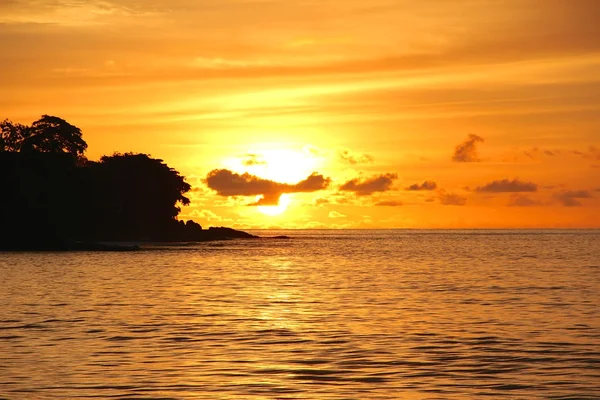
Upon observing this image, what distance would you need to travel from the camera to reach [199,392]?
82.6ft

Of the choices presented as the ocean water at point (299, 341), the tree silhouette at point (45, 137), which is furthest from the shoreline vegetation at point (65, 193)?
the ocean water at point (299, 341)

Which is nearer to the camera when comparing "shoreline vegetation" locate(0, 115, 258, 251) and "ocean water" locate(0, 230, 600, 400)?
"ocean water" locate(0, 230, 600, 400)

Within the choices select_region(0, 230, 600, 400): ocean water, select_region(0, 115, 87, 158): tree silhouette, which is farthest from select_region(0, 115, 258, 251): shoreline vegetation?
select_region(0, 230, 600, 400): ocean water

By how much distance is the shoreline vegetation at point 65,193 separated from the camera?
149375 millimetres

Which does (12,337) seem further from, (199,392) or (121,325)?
(199,392)

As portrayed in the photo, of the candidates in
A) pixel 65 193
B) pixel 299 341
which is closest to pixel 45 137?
pixel 65 193

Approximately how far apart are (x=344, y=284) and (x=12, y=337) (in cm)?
3840

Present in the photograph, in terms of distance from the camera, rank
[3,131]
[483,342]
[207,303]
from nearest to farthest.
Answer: [483,342]
[207,303]
[3,131]

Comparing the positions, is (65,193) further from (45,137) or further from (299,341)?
(299,341)

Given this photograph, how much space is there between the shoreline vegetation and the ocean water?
270ft

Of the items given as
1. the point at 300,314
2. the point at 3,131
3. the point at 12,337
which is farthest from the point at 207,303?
the point at 3,131

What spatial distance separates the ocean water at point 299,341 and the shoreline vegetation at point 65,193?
82147 mm

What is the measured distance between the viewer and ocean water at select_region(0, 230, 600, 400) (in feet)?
85.5

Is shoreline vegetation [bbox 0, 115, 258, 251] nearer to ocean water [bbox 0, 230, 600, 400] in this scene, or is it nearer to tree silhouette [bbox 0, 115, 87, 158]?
tree silhouette [bbox 0, 115, 87, 158]
